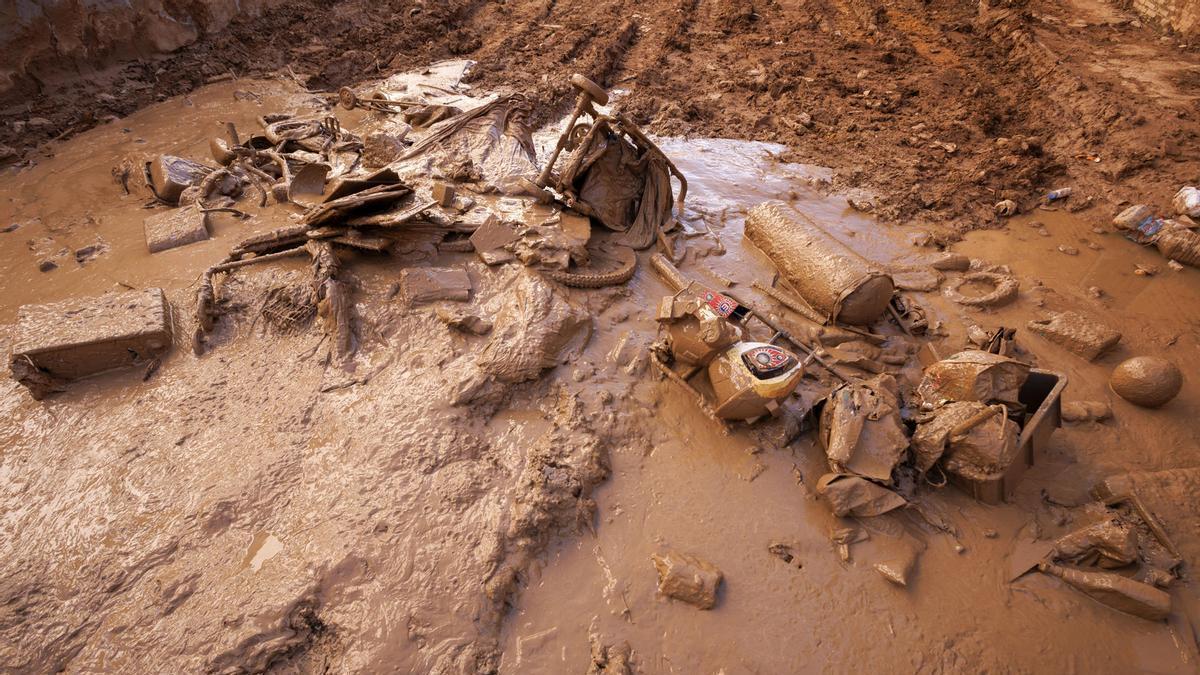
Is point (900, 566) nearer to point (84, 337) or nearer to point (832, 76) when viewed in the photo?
point (84, 337)

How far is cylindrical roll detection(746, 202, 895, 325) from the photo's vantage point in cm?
387

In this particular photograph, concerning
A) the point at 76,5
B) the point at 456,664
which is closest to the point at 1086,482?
the point at 456,664

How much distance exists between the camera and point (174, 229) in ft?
14.3

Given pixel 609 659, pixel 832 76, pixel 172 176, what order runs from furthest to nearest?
1. pixel 832 76
2. pixel 172 176
3. pixel 609 659

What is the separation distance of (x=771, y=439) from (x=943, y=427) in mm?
927

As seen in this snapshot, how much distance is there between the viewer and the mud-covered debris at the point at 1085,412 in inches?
140

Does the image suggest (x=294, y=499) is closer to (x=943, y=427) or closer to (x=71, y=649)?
(x=71, y=649)

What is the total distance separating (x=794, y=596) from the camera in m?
2.60

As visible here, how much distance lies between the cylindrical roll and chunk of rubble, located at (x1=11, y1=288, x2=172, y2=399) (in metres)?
4.55

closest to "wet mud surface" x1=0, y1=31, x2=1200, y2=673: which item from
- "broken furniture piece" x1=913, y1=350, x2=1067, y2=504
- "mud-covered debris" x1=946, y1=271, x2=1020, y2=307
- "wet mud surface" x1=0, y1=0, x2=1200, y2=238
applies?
"broken furniture piece" x1=913, y1=350, x2=1067, y2=504

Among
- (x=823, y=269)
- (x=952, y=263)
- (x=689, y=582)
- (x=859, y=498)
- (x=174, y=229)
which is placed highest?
(x=174, y=229)

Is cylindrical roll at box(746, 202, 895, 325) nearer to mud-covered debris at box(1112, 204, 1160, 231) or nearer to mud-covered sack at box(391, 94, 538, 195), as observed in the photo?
mud-covered sack at box(391, 94, 538, 195)

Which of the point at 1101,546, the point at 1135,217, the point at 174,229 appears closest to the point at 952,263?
the point at 1135,217

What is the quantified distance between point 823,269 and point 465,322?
8.98ft
